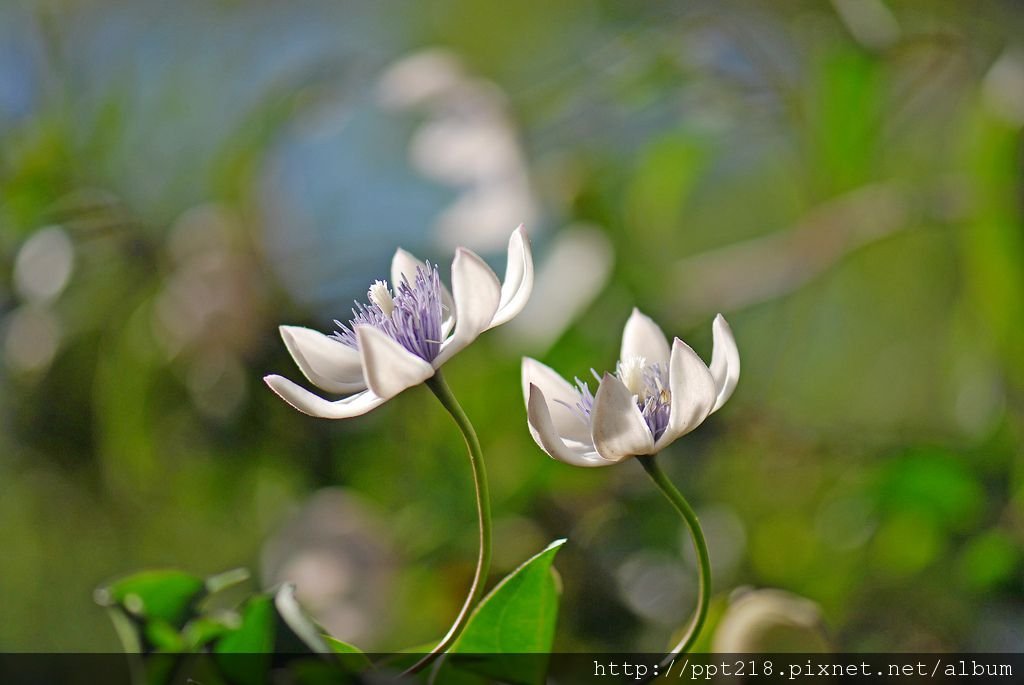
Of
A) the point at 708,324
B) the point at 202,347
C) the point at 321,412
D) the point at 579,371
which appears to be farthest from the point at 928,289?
the point at 321,412

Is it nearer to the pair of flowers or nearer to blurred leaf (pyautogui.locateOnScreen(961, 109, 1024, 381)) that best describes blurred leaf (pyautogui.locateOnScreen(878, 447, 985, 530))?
blurred leaf (pyautogui.locateOnScreen(961, 109, 1024, 381))

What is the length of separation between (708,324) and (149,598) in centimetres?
38

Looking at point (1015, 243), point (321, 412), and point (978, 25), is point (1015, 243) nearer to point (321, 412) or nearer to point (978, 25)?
point (978, 25)

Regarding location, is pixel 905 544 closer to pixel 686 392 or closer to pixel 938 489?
pixel 938 489

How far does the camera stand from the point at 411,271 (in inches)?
8.6

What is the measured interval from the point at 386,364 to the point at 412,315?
33 mm

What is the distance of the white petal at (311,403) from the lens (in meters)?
0.17

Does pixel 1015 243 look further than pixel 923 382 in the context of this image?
No

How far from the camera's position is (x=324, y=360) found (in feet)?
0.62

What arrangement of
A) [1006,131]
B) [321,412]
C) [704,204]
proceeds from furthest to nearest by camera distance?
[704,204] → [1006,131] → [321,412]

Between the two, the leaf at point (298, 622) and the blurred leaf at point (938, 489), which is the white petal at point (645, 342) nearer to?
the leaf at point (298, 622)

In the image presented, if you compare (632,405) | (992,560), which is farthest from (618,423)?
(992,560)

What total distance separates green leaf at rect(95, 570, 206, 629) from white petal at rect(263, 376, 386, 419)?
0.13 feet

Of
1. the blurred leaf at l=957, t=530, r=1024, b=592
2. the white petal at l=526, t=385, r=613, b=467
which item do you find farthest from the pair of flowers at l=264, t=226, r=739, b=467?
the blurred leaf at l=957, t=530, r=1024, b=592
